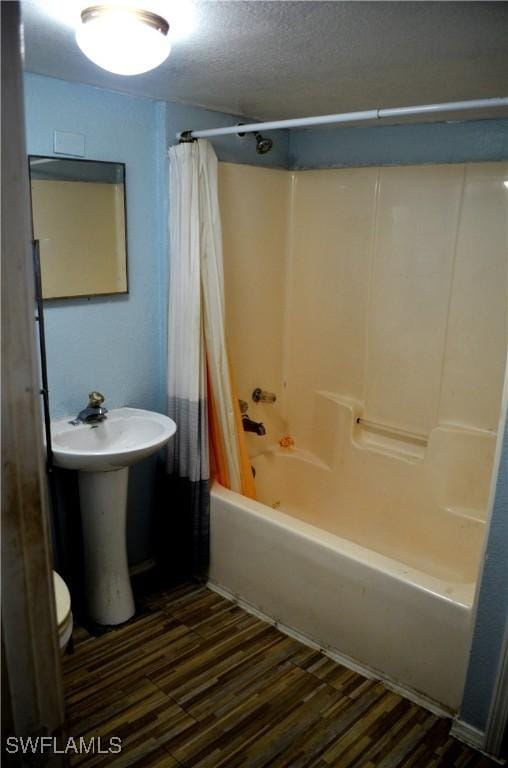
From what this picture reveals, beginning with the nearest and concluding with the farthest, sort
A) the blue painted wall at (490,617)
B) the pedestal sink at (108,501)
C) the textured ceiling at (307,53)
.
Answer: the textured ceiling at (307,53), the blue painted wall at (490,617), the pedestal sink at (108,501)

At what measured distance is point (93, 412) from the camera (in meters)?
2.37

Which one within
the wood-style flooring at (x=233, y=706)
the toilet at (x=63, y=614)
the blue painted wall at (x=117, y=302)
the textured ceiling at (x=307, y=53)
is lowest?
the wood-style flooring at (x=233, y=706)

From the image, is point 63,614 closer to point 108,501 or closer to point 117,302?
point 108,501

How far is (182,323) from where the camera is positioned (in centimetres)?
251

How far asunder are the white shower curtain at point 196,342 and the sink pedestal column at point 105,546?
1.07 feet

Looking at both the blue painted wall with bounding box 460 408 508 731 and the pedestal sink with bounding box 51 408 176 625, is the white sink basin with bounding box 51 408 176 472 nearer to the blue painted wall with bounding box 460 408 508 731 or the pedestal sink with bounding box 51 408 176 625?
the pedestal sink with bounding box 51 408 176 625

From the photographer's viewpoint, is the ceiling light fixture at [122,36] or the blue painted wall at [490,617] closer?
the ceiling light fixture at [122,36]

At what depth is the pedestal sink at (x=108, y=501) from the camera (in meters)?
2.32

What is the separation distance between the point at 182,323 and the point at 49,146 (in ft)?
2.77

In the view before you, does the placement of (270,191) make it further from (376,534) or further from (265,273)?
(376,534)

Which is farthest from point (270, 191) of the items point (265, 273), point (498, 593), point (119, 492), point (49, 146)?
point (498, 593)

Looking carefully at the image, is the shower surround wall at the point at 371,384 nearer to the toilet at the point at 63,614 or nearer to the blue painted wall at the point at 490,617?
the blue painted wall at the point at 490,617

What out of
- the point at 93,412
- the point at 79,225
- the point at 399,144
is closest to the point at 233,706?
the point at 93,412

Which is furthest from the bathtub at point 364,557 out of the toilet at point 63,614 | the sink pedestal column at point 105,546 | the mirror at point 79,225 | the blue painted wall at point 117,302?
the mirror at point 79,225
